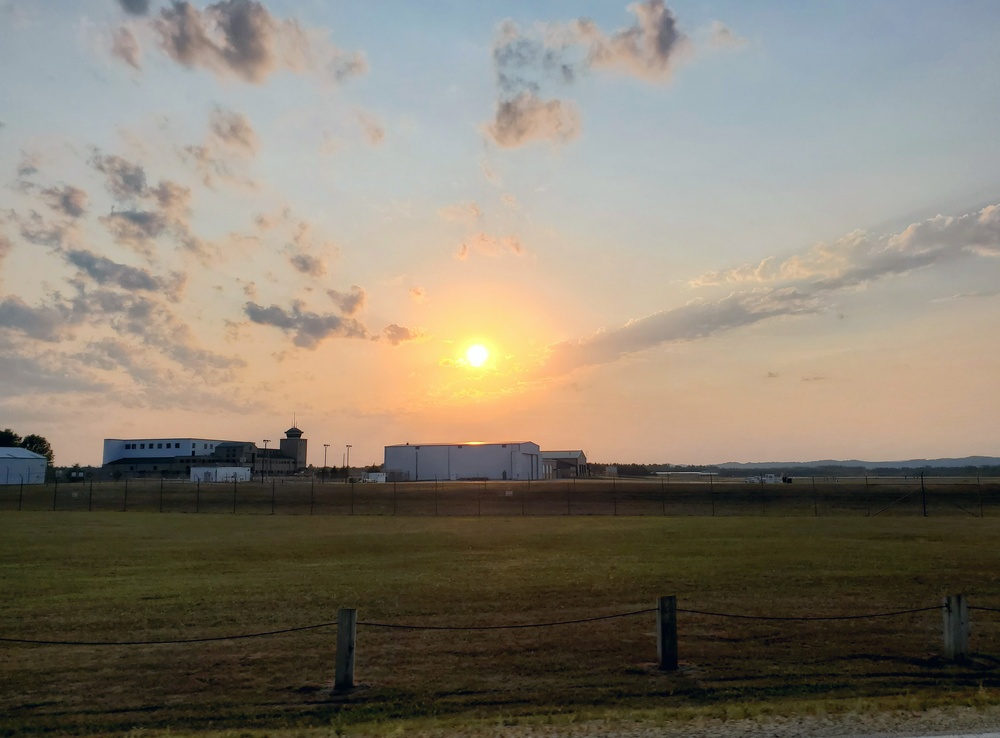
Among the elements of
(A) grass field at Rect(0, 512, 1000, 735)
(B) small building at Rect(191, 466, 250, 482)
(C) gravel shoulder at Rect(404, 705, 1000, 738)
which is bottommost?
(A) grass field at Rect(0, 512, 1000, 735)

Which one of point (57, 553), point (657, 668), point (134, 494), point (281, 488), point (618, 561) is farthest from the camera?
point (281, 488)

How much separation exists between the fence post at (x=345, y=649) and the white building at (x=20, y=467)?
113649 millimetres

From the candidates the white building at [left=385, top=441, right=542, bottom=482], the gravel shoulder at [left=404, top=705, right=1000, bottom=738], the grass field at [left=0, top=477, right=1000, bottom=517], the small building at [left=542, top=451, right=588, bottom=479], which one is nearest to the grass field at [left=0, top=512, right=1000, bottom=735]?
the gravel shoulder at [left=404, top=705, right=1000, bottom=738]

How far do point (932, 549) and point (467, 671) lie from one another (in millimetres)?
26685

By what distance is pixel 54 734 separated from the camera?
9.95 metres

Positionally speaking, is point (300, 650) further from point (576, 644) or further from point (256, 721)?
point (576, 644)

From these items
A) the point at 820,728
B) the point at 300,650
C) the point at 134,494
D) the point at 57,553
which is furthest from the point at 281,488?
the point at 820,728

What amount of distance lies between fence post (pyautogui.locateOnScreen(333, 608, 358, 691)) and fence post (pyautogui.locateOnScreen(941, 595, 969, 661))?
10.4 m

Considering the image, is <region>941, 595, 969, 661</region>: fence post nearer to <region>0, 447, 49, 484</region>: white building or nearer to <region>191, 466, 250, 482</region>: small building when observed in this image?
<region>191, 466, 250, 482</region>: small building

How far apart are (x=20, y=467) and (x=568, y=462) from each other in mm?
94243

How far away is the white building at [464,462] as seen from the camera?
402ft

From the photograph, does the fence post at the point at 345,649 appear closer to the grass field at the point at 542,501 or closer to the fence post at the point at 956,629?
the fence post at the point at 956,629

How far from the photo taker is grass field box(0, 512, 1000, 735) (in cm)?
1106

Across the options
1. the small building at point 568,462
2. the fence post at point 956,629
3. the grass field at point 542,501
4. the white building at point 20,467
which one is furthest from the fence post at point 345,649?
the small building at point 568,462
